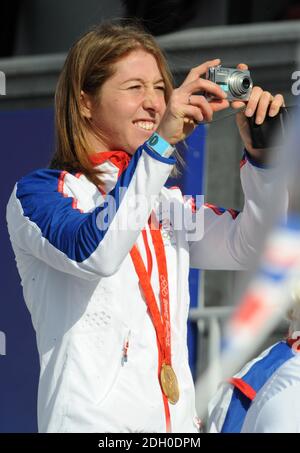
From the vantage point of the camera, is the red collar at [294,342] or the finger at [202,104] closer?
the finger at [202,104]

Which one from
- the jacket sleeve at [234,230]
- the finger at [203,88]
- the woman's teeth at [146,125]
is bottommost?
the jacket sleeve at [234,230]

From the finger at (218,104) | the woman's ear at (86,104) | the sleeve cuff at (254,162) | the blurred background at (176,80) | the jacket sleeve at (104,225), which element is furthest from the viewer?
the blurred background at (176,80)

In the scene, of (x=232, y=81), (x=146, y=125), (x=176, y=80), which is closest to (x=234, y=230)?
(x=146, y=125)

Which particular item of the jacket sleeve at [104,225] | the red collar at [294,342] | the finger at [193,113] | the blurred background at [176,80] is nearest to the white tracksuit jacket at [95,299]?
the jacket sleeve at [104,225]

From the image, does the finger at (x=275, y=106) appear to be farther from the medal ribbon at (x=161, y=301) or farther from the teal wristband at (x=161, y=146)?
the medal ribbon at (x=161, y=301)

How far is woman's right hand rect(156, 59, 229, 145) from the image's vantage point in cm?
222

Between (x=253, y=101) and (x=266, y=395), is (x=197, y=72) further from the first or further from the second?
(x=266, y=395)

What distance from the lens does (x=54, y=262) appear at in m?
2.28

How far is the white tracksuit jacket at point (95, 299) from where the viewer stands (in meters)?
2.21

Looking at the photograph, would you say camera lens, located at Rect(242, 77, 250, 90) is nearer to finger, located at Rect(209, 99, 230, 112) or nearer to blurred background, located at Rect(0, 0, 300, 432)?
finger, located at Rect(209, 99, 230, 112)

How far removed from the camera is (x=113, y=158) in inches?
97.7

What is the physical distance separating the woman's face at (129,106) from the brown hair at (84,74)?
23mm

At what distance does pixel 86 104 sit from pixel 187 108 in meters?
0.45

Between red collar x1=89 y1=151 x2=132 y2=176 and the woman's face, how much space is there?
42 millimetres
